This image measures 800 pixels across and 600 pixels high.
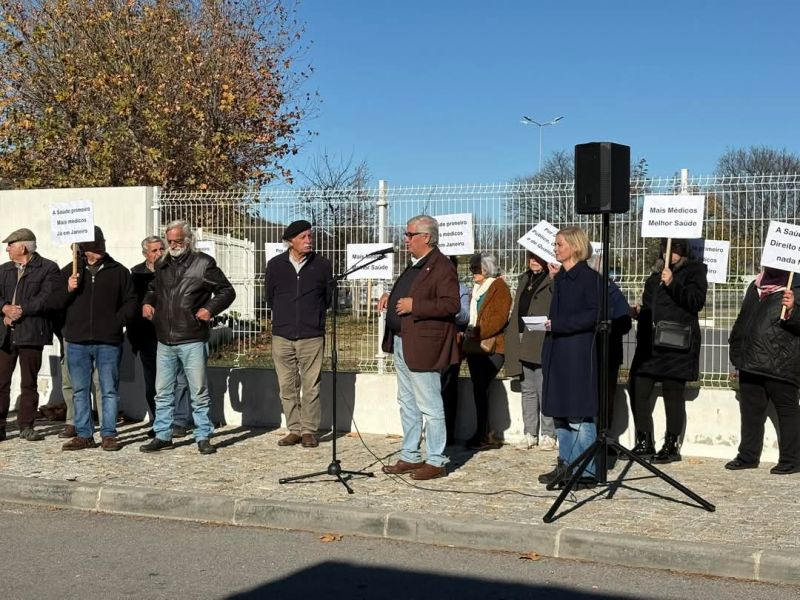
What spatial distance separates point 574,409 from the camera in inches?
315

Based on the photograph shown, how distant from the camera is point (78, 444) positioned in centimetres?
1014

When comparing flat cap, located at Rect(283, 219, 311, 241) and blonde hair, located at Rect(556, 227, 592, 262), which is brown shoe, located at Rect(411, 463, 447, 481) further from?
flat cap, located at Rect(283, 219, 311, 241)

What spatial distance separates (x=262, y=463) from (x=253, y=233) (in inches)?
130

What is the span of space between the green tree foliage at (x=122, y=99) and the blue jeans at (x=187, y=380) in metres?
13.1

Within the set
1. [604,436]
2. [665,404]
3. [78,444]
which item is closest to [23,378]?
[78,444]

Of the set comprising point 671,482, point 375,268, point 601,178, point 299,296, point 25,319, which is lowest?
point 671,482

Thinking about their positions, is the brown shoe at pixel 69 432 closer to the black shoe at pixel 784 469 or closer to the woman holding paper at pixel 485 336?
the woman holding paper at pixel 485 336

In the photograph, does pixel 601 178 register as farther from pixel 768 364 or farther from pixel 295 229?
pixel 295 229

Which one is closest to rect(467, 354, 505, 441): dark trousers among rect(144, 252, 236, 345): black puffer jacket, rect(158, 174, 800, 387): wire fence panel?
rect(158, 174, 800, 387): wire fence panel

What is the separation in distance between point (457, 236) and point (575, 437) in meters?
3.01

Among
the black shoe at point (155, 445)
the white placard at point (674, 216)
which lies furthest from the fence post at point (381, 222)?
the white placard at point (674, 216)

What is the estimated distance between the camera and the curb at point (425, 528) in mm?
6168

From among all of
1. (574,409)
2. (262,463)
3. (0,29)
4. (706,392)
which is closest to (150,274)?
(262,463)

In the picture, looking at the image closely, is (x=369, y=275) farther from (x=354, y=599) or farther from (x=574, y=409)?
(x=354, y=599)
